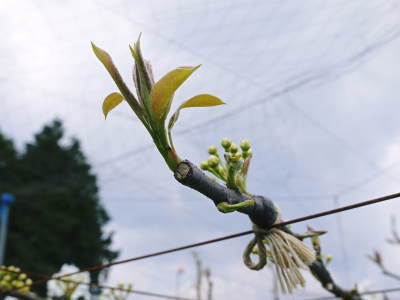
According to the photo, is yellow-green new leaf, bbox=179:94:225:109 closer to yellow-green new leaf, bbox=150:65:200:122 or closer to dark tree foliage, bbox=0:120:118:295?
yellow-green new leaf, bbox=150:65:200:122

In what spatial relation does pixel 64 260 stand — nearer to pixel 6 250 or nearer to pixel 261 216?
pixel 6 250

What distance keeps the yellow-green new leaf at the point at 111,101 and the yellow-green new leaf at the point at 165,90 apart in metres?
0.07

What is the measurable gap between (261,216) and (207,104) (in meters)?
0.23

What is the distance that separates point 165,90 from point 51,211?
13.8 meters

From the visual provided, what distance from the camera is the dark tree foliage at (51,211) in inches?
486

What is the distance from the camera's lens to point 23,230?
42.9 ft

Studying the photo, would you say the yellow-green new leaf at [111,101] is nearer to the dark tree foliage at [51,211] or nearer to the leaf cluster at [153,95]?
the leaf cluster at [153,95]

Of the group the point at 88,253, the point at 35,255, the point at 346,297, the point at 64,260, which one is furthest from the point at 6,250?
the point at 346,297

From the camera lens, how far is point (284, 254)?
77cm

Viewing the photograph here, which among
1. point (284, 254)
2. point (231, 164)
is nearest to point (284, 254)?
point (284, 254)

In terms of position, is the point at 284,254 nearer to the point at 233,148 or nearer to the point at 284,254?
the point at 284,254

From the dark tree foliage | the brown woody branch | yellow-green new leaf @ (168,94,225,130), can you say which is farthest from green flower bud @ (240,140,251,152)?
the dark tree foliage

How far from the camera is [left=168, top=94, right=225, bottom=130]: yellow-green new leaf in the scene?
2.06ft

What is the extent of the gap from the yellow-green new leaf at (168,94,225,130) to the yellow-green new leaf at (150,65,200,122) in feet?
0.14
